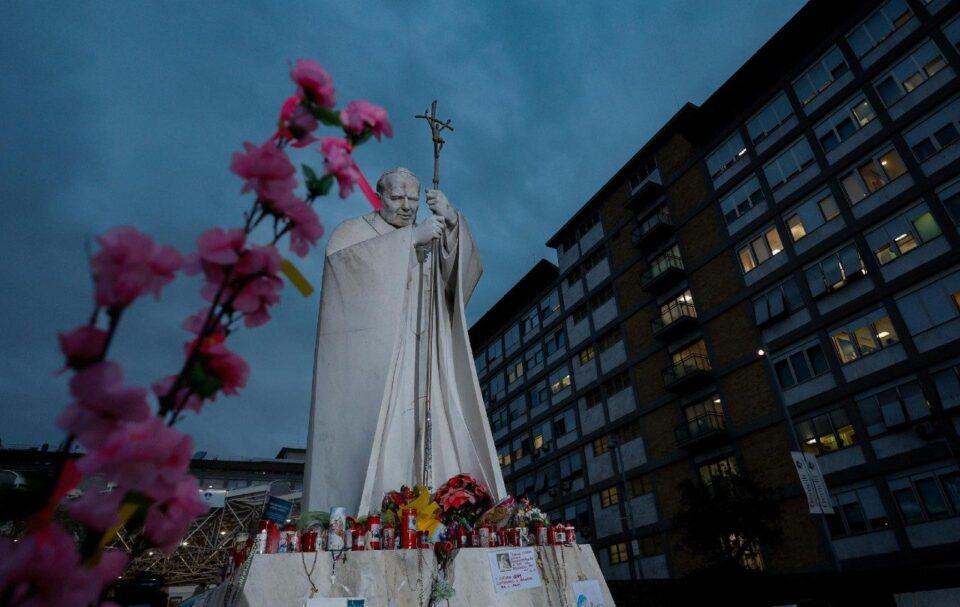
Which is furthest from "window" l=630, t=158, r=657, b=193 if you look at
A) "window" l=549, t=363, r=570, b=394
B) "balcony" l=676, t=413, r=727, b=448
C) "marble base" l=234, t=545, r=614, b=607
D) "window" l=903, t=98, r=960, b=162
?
"marble base" l=234, t=545, r=614, b=607

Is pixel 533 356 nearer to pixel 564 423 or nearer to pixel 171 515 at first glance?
pixel 564 423

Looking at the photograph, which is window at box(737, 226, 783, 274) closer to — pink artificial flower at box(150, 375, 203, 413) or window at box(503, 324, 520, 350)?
window at box(503, 324, 520, 350)

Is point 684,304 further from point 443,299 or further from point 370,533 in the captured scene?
point 370,533

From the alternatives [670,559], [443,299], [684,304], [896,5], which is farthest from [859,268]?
[443,299]

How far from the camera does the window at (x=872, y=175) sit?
20125 mm

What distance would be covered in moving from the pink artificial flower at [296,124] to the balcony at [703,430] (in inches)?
976

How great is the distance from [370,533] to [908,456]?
65.8ft

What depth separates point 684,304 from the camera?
27375mm

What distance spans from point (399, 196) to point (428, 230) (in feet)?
3.92

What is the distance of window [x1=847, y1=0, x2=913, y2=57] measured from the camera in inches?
816

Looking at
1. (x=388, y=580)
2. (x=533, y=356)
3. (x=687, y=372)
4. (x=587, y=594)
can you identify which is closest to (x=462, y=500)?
(x=388, y=580)

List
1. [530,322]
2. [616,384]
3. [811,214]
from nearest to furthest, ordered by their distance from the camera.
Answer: [811,214], [616,384], [530,322]

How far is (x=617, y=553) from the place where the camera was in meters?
28.2

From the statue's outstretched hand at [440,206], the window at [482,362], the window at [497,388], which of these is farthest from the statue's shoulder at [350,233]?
the window at [482,362]
